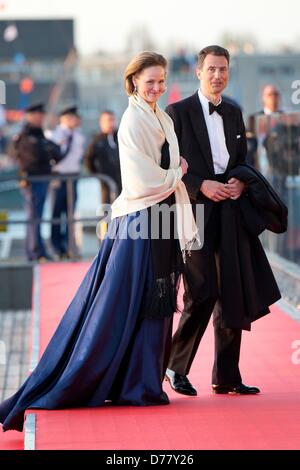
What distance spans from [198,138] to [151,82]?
0.54 meters

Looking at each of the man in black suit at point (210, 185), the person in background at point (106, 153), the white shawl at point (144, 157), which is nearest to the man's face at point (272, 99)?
the person in background at point (106, 153)

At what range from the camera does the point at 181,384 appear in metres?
7.00

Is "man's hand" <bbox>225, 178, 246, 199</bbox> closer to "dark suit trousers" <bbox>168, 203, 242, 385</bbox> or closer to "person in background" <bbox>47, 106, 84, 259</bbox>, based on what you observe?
"dark suit trousers" <bbox>168, 203, 242, 385</bbox>

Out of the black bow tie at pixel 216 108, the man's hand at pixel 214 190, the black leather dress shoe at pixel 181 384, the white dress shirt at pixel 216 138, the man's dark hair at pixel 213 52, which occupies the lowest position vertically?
the black leather dress shoe at pixel 181 384

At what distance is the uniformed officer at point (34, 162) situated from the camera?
1444cm

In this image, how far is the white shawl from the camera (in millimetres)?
6531

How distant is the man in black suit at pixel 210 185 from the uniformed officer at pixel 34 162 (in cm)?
735

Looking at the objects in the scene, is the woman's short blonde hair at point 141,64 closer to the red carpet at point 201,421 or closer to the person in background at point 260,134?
the red carpet at point 201,421

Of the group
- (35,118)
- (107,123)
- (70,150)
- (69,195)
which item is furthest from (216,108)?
(70,150)

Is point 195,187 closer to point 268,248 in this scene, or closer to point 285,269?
point 285,269

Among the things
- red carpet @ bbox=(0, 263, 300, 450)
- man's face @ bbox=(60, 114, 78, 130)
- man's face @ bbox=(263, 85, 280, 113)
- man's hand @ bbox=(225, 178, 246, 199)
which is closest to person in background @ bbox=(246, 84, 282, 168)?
man's face @ bbox=(263, 85, 280, 113)

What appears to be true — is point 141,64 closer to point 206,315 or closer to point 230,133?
point 230,133

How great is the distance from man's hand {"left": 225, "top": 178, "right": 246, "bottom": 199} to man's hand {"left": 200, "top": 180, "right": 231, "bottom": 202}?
A: 0.05 ft

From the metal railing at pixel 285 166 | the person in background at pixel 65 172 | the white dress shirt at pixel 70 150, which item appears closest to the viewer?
the metal railing at pixel 285 166
